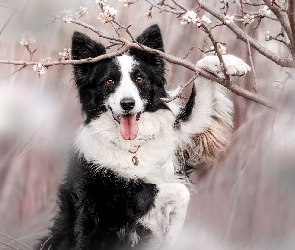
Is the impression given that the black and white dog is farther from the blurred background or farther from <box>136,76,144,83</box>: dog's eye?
the blurred background

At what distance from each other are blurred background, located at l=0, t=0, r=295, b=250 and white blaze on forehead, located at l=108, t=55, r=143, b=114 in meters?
0.23

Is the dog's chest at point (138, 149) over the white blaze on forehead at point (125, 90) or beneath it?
beneath

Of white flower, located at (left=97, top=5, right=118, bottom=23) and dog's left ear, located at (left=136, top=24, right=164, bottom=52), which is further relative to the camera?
dog's left ear, located at (left=136, top=24, right=164, bottom=52)

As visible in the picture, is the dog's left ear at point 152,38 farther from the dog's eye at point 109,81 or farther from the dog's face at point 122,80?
the dog's eye at point 109,81

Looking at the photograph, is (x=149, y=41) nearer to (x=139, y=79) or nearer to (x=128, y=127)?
(x=139, y=79)

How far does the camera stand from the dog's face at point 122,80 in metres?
1.91

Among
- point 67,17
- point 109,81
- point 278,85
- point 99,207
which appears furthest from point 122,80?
point 278,85

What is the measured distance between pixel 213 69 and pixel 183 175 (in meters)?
0.48

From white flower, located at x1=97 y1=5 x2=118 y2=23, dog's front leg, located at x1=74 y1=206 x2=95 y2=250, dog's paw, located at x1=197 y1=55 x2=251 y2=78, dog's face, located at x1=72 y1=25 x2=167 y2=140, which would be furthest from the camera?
dog's front leg, located at x1=74 y1=206 x2=95 y2=250

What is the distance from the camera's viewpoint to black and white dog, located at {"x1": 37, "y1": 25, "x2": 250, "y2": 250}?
194 cm

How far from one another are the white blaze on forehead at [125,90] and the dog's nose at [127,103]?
0.01 meters

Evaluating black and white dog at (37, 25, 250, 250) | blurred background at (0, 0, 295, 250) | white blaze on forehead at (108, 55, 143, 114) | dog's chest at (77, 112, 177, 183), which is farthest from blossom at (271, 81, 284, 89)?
white blaze on forehead at (108, 55, 143, 114)

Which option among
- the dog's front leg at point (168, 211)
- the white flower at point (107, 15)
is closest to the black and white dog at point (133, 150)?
the dog's front leg at point (168, 211)

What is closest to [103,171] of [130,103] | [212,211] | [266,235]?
[130,103]
